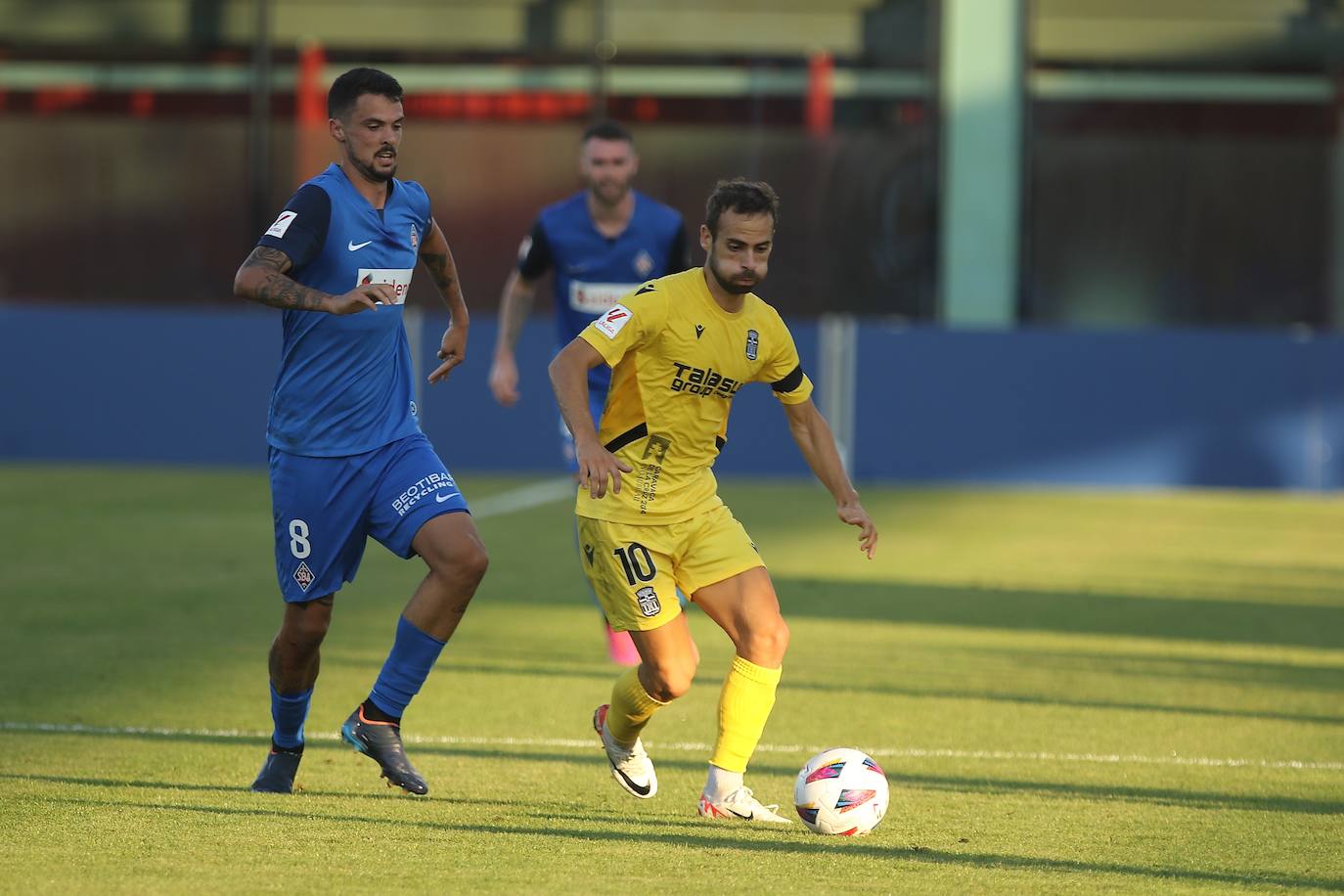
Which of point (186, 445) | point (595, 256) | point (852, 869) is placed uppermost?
point (595, 256)

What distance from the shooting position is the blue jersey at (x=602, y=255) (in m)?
8.71

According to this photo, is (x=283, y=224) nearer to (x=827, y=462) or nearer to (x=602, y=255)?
(x=827, y=462)

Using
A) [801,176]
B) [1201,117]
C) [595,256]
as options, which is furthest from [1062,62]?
[595,256]

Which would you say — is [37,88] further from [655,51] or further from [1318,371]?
[1318,371]

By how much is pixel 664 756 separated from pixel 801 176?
15.2 m

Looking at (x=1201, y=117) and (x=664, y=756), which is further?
(x=1201, y=117)

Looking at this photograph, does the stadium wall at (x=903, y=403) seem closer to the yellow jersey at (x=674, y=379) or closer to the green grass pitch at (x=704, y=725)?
the green grass pitch at (x=704, y=725)

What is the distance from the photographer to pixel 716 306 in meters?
6.01

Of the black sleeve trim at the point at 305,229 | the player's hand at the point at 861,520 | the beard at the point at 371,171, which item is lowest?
the player's hand at the point at 861,520

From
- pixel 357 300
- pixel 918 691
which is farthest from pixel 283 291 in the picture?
pixel 918 691

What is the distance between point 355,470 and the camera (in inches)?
237

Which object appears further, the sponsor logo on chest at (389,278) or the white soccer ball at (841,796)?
the sponsor logo on chest at (389,278)

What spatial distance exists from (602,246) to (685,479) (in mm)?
2844

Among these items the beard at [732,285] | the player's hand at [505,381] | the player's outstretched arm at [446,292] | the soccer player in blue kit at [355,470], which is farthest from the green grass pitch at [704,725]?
the beard at [732,285]
